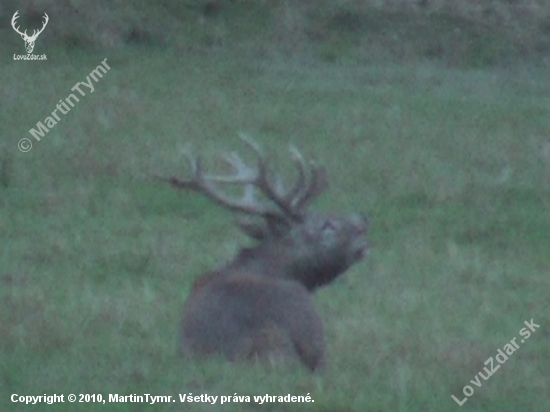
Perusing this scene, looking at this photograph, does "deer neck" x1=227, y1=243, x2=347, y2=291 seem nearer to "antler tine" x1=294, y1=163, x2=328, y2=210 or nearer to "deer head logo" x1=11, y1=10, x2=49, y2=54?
"antler tine" x1=294, y1=163, x2=328, y2=210

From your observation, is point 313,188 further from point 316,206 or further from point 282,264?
point 316,206

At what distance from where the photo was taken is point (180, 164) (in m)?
Result: 12.9

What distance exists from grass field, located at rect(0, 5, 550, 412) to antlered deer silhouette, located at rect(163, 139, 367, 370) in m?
0.13

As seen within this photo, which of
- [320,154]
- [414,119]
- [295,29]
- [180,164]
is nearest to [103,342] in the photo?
[180,164]

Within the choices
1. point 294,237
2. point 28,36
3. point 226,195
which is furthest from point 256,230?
point 28,36

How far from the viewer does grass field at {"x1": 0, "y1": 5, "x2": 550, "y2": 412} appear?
7.12m

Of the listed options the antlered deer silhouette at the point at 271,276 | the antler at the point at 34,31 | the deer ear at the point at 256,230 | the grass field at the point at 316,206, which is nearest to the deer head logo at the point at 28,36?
the antler at the point at 34,31

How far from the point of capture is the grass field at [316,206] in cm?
712

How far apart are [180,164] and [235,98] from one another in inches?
121

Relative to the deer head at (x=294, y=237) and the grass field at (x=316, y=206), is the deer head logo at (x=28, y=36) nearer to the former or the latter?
the grass field at (x=316, y=206)

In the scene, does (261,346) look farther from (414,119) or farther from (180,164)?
(414,119)

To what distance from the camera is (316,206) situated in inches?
458

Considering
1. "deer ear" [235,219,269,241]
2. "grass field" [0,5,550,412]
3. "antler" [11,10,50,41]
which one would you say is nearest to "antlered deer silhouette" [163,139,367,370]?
"deer ear" [235,219,269,241]

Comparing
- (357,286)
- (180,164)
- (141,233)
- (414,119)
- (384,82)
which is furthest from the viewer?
(384,82)
